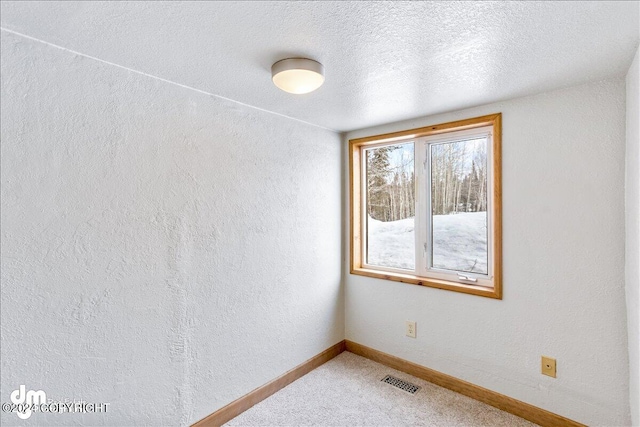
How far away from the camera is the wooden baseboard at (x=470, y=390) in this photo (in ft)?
6.54

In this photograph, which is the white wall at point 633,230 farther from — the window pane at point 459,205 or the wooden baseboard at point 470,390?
the window pane at point 459,205

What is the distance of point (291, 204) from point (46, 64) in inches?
63.2

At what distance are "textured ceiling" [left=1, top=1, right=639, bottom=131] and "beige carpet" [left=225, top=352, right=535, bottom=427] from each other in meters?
2.07

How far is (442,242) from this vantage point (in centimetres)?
259

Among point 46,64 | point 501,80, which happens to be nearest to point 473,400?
point 501,80

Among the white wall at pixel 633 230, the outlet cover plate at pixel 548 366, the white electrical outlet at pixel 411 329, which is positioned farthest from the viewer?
the white electrical outlet at pixel 411 329

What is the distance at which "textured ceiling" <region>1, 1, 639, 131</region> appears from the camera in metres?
1.17

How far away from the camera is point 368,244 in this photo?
3088 millimetres

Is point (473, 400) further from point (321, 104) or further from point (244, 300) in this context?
point (321, 104)

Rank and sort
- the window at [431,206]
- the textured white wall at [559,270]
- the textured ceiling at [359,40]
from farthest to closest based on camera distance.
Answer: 1. the window at [431,206]
2. the textured white wall at [559,270]
3. the textured ceiling at [359,40]

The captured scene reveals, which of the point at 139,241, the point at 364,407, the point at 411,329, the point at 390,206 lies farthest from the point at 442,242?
the point at 139,241

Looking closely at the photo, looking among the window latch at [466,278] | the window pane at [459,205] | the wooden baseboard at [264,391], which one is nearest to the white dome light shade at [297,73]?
the window pane at [459,205]

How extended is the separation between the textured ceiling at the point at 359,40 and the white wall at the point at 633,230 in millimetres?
189

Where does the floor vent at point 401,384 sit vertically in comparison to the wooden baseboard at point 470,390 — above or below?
below
